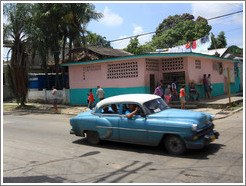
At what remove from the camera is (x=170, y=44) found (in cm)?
4562

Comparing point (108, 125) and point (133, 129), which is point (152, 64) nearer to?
point (108, 125)

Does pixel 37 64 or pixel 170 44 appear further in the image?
pixel 170 44

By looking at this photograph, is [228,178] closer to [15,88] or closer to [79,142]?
[79,142]

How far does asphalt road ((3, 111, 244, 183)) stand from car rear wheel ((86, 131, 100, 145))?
193mm

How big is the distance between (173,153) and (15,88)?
57.3ft

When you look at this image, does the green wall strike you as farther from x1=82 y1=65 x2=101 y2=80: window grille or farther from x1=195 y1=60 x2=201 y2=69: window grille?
x1=195 y1=60 x2=201 y2=69: window grille

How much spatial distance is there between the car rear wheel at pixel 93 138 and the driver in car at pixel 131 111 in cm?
131

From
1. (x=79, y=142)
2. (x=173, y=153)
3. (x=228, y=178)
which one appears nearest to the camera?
(x=228, y=178)

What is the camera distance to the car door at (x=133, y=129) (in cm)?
673

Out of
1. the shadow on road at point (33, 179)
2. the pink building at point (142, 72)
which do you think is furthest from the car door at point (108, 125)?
the pink building at point (142, 72)

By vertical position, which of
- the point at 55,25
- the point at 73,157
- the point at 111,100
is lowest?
the point at 73,157

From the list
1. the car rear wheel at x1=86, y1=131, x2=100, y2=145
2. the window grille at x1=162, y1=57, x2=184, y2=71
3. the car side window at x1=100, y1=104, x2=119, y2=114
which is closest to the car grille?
the car side window at x1=100, y1=104, x2=119, y2=114

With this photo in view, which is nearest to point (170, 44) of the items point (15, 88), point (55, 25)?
point (55, 25)

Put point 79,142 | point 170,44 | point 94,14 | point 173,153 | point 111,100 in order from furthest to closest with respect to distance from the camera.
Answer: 1. point 170,44
2. point 94,14
3. point 79,142
4. point 111,100
5. point 173,153
